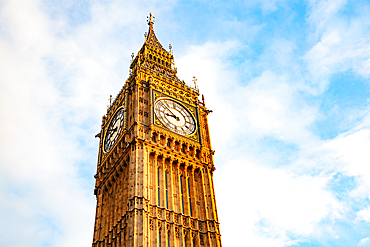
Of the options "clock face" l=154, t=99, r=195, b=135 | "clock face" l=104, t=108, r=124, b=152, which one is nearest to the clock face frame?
"clock face" l=104, t=108, r=124, b=152

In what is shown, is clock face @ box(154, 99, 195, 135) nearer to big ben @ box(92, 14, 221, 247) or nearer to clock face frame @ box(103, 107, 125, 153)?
big ben @ box(92, 14, 221, 247)

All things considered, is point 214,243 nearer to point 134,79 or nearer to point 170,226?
point 170,226

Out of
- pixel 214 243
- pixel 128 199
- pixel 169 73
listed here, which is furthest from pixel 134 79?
pixel 214 243

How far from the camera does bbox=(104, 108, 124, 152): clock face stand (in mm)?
57237

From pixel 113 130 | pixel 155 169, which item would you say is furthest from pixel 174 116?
pixel 155 169

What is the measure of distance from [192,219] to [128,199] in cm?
733

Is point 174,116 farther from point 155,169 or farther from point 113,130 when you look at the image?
point 155,169

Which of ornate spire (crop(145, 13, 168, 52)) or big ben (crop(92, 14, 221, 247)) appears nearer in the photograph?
big ben (crop(92, 14, 221, 247))

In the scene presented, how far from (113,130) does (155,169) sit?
38.2ft

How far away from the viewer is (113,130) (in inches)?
2327

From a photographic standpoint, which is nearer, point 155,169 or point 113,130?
point 155,169

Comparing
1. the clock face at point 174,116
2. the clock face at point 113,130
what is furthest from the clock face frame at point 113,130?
the clock face at point 174,116

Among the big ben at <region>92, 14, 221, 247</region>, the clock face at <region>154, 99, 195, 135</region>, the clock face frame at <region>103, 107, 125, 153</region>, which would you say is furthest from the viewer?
the clock face frame at <region>103, 107, 125, 153</region>

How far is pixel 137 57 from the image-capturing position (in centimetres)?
7119
